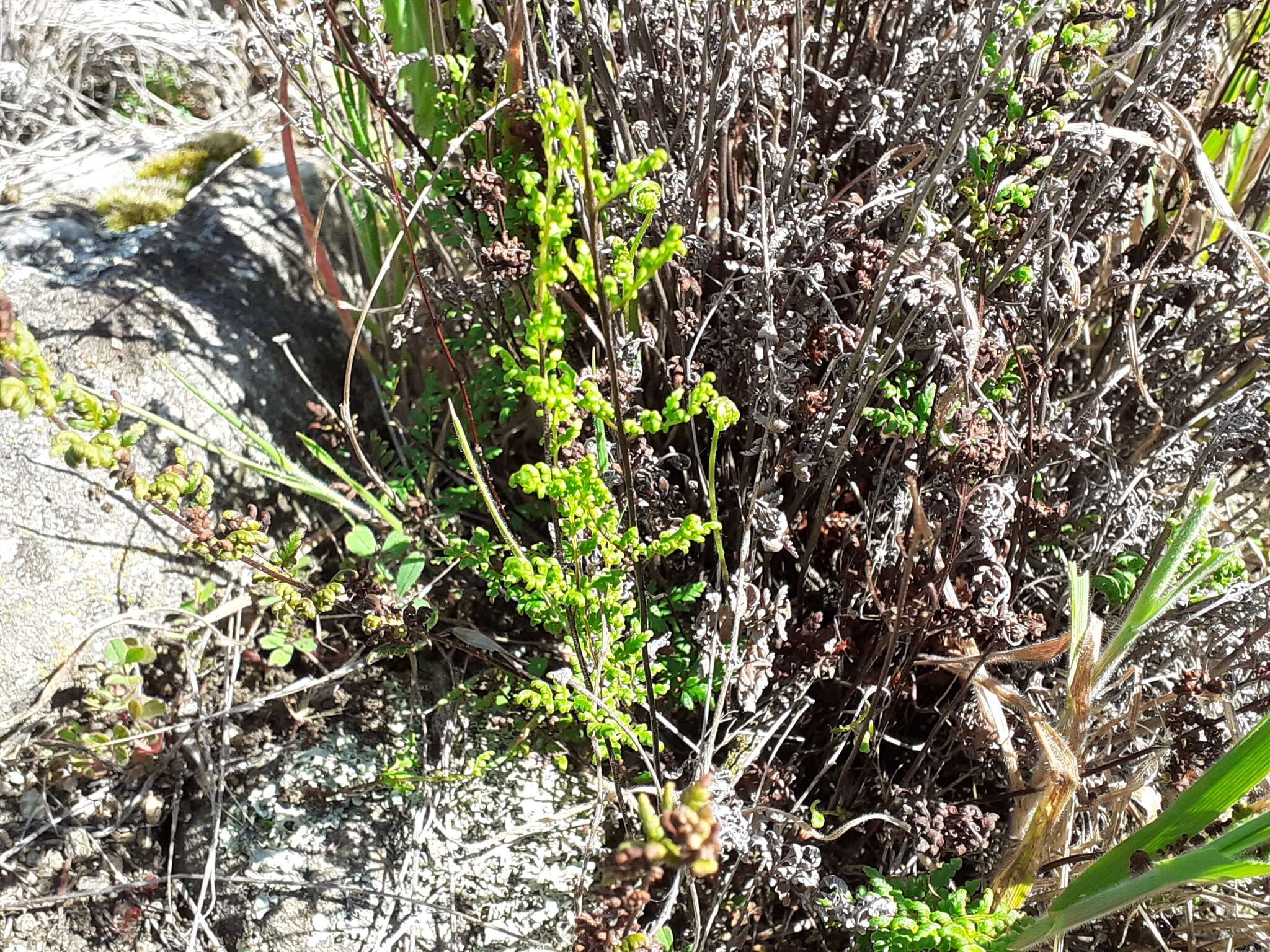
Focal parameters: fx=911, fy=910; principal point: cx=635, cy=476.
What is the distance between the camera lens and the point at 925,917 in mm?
1148

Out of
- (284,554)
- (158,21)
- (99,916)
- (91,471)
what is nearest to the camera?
(284,554)

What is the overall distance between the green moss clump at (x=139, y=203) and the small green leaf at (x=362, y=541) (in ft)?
3.24

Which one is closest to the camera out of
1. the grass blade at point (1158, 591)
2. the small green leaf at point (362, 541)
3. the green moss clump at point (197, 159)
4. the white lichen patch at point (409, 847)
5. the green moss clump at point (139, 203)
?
the grass blade at point (1158, 591)

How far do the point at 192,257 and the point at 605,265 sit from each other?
3.50 feet

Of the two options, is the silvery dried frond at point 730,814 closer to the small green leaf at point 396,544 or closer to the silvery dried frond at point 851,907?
the silvery dried frond at point 851,907

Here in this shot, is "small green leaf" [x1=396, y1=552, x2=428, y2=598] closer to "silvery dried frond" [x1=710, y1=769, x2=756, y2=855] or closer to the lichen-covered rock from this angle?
the lichen-covered rock

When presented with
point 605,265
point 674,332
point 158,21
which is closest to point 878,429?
point 674,332

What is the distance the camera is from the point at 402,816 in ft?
5.13

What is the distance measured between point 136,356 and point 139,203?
518 millimetres

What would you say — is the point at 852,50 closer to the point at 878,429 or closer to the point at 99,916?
the point at 878,429

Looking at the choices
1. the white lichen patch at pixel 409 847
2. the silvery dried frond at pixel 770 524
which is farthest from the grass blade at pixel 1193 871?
the white lichen patch at pixel 409 847

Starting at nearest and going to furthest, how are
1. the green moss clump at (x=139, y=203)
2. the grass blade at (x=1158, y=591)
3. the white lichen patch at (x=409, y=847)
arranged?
1. the grass blade at (x=1158, y=591)
2. the white lichen patch at (x=409, y=847)
3. the green moss clump at (x=139, y=203)

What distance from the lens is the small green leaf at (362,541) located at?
5.14ft

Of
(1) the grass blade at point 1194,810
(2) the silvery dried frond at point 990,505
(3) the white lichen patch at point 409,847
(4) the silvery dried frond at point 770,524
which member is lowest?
(3) the white lichen patch at point 409,847
